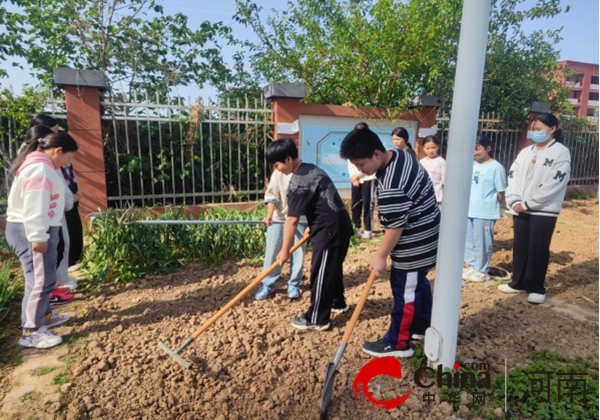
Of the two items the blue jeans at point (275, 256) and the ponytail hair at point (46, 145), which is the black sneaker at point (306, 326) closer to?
the blue jeans at point (275, 256)

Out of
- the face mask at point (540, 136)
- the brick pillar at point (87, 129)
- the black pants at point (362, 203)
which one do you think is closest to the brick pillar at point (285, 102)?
the black pants at point (362, 203)

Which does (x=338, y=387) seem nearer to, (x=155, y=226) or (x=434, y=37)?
(x=155, y=226)

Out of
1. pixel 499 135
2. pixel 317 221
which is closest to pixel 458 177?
pixel 317 221

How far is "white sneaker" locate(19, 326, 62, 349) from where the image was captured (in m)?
2.69

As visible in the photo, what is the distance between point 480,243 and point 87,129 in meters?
5.05

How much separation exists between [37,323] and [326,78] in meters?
6.16

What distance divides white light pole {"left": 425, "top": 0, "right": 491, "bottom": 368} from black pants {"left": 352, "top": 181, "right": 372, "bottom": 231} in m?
3.20

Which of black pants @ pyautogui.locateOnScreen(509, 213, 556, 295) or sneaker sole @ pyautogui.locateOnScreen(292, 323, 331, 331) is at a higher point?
black pants @ pyautogui.locateOnScreen(509, 213, 556, 295)

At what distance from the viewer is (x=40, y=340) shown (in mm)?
2709

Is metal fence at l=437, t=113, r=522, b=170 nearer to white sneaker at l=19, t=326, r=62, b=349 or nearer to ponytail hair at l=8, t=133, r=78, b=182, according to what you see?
ponytail hair at l=8, t=133, r=78, b=182

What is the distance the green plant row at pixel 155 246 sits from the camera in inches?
154

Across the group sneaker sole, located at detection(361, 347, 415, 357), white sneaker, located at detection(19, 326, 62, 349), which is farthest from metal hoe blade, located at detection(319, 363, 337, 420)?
white sneaker, located at detection(19, 326, 62, 349)

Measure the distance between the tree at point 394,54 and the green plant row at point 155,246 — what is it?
389cm

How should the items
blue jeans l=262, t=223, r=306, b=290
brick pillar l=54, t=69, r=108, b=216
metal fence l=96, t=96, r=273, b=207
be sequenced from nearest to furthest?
blue jeans l=262, t=223, r=306, b=290 < brick pillar l=54, t=69, r=108, b=216 < metal fence l=96, t=96, r=273, b=207
